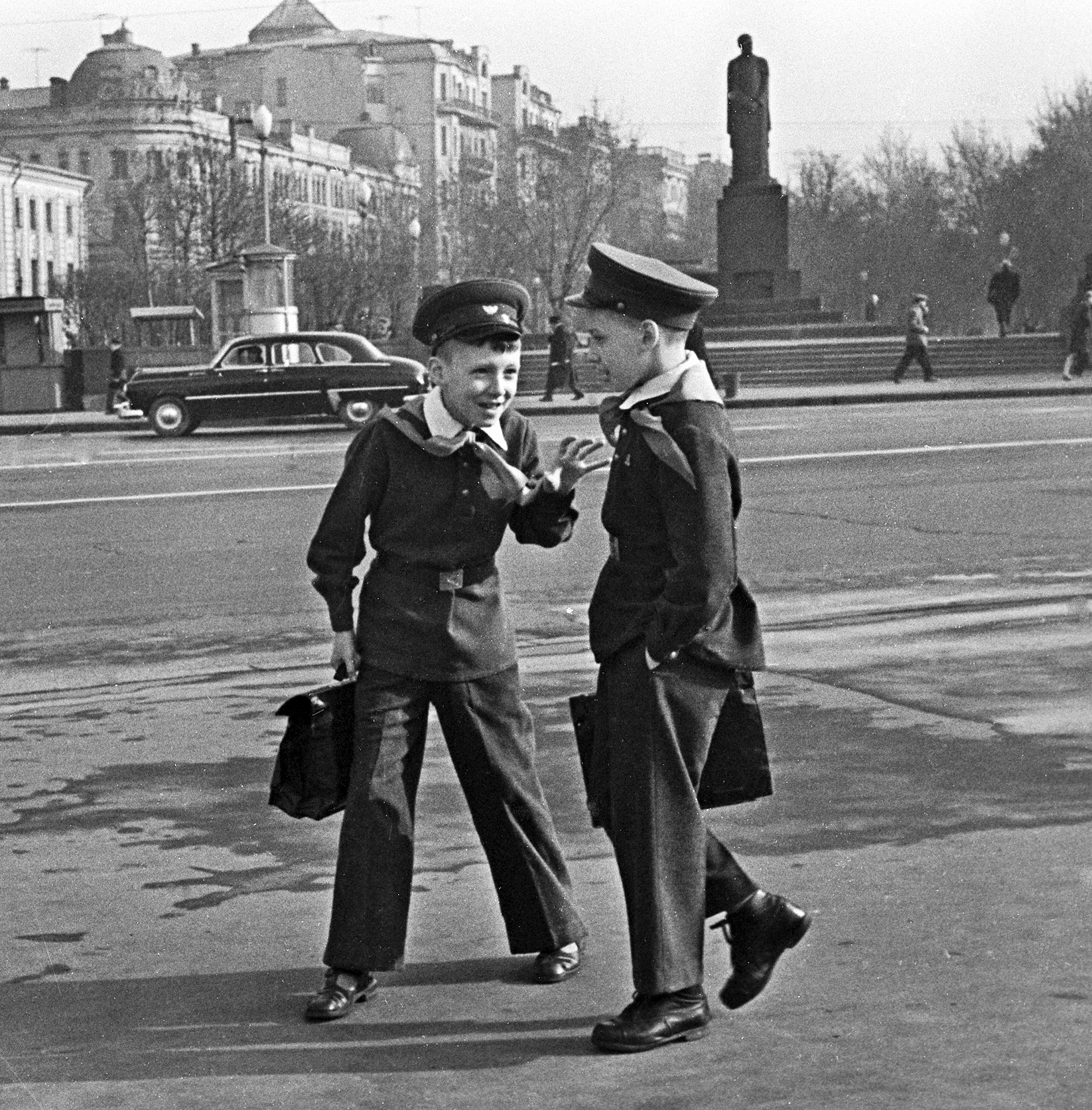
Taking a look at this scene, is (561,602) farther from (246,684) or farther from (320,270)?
(320,270)

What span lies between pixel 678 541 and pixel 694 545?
1.2 inches

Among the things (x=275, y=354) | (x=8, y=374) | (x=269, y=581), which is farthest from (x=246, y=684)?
(x=8, y=374)

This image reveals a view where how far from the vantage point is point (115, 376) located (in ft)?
126

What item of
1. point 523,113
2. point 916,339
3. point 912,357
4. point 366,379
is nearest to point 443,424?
point 366,379

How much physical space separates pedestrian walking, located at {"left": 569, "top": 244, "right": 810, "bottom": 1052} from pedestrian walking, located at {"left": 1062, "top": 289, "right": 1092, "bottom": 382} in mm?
33127

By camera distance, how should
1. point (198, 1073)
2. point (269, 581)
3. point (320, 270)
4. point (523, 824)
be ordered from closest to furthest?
point (198, 1073) < point (523, 824) < point (269, 581) < point (320, 270)

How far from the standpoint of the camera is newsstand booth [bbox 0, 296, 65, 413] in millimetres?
37594

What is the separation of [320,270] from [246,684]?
205ft

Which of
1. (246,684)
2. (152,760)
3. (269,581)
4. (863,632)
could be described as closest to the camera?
(152,760)

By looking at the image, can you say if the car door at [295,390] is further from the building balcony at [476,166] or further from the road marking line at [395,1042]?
the building balcony at [476,166]

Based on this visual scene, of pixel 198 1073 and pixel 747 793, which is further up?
pixel 747 793

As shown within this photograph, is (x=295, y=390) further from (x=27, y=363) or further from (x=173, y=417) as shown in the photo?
(x=27, y=363)

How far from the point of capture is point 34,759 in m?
6.87

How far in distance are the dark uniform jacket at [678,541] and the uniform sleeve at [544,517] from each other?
12.3 inches
